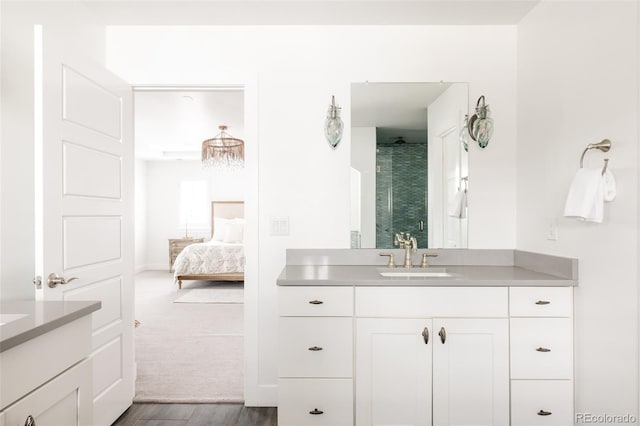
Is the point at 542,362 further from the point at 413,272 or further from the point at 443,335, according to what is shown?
the point at 413,272

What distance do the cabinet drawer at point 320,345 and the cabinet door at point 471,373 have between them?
0.43 meters

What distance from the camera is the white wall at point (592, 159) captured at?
166 cm

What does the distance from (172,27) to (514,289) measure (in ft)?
8.12

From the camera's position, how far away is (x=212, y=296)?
5.92 metres

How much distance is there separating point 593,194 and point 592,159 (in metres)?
0.25

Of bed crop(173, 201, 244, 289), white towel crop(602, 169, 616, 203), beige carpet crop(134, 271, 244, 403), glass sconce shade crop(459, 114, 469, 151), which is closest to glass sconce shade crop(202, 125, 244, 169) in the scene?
bed crop(173, 201, 244, 289)

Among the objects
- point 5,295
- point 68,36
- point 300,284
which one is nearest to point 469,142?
point 300,284

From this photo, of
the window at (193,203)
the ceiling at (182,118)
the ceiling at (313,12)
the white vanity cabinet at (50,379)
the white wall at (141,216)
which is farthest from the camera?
the window at (193,203)

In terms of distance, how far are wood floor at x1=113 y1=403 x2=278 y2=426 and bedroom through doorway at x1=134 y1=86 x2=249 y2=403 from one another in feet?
0.25

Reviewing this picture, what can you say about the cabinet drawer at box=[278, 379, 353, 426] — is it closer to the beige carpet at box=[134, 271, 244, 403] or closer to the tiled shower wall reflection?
the beige carpet at box=[134, 271, 244, 403]

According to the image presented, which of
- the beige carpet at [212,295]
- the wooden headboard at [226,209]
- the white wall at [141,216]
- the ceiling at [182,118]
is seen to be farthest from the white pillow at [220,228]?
the white wall at [141,216]

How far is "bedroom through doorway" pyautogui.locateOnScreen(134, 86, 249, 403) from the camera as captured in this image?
3.09m

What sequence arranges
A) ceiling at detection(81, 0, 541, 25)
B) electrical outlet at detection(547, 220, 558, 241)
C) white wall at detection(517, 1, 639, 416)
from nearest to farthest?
white wall at detection(517, 1, 639, 416)
electrical outlet at detection(547, 220, 558, 241)
ceiling at detection(81, 0, 541, 25)

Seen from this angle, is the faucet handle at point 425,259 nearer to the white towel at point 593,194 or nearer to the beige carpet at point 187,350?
the white towel at point 593,194
